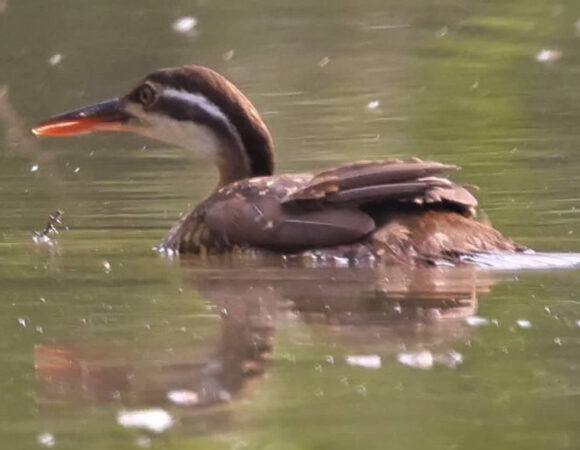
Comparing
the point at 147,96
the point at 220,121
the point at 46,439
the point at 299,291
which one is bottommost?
the point at 299,291

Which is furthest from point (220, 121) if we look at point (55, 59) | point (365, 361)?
point (55, 59)

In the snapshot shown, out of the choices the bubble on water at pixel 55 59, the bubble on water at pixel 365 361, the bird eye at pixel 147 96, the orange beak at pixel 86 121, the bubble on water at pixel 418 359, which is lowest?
the bubble on water at pixel 418 359

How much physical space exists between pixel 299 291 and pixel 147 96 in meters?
2.48

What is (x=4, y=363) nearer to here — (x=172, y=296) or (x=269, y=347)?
(x=269, y=347)

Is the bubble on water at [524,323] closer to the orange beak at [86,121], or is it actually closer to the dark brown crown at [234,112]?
the dark brown crown at [234,112]

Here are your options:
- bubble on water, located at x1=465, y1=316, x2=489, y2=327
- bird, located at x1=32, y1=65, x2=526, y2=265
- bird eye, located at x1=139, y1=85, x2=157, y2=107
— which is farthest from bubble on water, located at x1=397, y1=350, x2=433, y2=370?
bird eye, located at x1=139, y1=85, x2=157, y2=107

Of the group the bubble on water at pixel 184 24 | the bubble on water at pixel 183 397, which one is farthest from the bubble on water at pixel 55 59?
the bubble on water at pixel 183 397

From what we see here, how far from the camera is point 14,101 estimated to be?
1562 centimetres

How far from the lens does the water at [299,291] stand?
6.00 meters

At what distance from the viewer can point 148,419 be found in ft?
19.5

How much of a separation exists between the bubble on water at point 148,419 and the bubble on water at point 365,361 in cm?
84

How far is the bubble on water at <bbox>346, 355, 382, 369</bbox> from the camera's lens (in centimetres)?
662

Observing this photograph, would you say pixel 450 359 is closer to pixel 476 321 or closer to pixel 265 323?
pixel 476 321

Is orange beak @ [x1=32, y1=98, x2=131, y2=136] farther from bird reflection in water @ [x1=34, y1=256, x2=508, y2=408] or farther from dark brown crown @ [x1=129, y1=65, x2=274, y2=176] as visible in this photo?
bird reflection in water @ [x1=34, y1=256, x2=508, y2=408]
